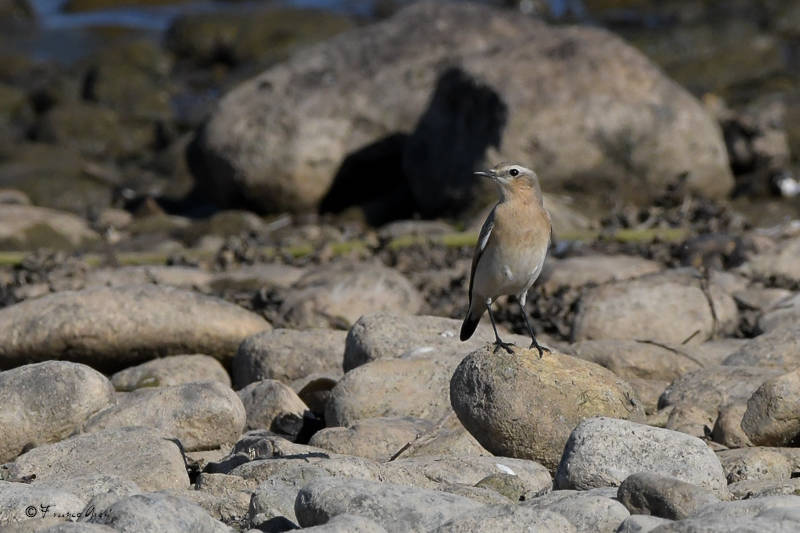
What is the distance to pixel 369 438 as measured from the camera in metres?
8.79

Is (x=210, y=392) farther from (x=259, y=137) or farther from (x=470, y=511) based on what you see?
(x=259, y=137)

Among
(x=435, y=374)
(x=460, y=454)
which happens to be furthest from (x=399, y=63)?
(x=460, y=454)

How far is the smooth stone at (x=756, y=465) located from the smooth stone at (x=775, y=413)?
1.25 ft

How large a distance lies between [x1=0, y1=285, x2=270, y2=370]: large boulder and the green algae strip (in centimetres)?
430

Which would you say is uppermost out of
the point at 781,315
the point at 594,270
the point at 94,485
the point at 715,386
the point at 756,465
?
the point at 94,485

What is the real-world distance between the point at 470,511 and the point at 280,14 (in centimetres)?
3481

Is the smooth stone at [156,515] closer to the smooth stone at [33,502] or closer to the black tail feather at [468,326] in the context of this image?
the smooth stone at [33,502]

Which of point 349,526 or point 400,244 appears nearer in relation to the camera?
point 349,526

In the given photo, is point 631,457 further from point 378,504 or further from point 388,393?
point 388,393

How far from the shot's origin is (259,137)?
20656mm

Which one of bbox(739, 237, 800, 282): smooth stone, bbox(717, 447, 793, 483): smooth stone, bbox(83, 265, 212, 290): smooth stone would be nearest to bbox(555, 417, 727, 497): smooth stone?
bbox(717, 447, 793, 483): smooth stone

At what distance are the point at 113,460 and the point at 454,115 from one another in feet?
38.9

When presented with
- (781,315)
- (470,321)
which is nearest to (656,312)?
(781,315)

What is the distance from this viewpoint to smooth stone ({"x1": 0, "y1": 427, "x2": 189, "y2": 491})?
8000 millimetres
